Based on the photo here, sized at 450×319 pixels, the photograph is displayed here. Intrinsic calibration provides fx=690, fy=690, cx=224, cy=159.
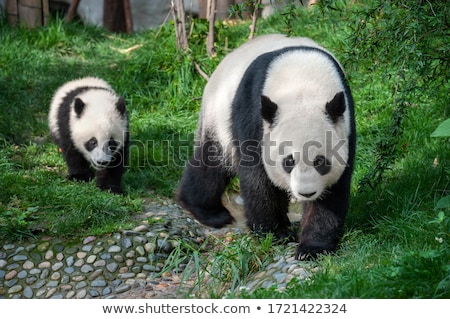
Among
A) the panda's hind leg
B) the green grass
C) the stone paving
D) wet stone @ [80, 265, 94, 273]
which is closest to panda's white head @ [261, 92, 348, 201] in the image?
the green grass

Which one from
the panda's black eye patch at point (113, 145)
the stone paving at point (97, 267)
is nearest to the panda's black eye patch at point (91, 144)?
the panda's black eye patch at point (113, 145)

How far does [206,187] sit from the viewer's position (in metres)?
7.02

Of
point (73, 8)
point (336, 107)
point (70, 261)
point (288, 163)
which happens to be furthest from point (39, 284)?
point (73, 8)

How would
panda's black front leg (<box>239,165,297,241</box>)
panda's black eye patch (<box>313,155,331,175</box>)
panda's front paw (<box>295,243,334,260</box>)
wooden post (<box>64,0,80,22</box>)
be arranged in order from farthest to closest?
wooden post (<box>64,0,80,22</box>) → panda's black front leg (<box>239,165,297,241</box>) → panda's front paw (<box>295,243,334,260</box>) → panda's black eye patch (<box>313,155,331,175</box>)

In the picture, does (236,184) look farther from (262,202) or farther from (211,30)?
(211,30)

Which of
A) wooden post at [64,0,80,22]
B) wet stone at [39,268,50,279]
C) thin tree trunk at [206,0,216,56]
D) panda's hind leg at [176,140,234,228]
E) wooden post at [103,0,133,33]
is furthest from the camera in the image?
wooden post at [103,0,133,33]

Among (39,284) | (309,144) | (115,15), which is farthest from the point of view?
(115,15)

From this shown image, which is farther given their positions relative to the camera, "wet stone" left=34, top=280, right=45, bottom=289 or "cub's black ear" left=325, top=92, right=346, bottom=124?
"wet stone" left=34, top=280, right=45, bottom=289

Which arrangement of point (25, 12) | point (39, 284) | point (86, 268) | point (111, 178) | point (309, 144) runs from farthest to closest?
point (25, 12) → point (111, 178) → point (86, 268) → point (39, 284) → point (309, 144)

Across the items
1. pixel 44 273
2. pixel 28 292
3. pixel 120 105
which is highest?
pixel 120 105

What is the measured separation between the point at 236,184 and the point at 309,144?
3076mm

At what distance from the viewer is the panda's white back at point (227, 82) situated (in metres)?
6.14

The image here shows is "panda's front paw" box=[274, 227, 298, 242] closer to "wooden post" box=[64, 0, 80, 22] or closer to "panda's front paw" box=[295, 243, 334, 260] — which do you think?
"panda's front paw" box=[295, 243, 334, 260]

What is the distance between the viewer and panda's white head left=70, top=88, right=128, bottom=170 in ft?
24.6
